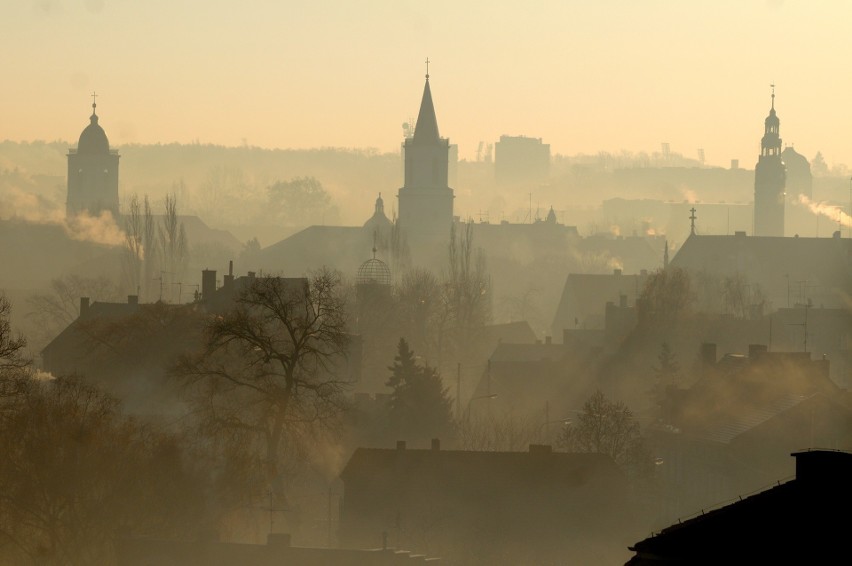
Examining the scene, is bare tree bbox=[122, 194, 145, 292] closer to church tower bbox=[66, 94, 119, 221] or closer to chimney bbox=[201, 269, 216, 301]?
church tower bbox=[66, 94, 119, 221]

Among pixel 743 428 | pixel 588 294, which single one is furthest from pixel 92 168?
pixel 743 428

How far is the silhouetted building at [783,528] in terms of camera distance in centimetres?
1764

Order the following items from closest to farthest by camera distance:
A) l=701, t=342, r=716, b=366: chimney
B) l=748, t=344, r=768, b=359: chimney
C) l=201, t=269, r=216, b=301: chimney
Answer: l=748, t=344, r=768, b=359: chimney → l=701, t=342, r=716, b=366: chimney → l=201, t=269, r=216, b=301: chimney

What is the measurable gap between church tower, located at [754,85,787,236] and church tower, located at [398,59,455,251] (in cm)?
2905

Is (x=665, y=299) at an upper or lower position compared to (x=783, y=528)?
upper

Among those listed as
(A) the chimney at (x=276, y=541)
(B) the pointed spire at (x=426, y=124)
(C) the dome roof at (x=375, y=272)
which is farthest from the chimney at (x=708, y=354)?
(B) the pointed spire at (x=426, y=124)

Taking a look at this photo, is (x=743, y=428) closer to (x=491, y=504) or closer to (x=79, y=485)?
(x=491, y=504)

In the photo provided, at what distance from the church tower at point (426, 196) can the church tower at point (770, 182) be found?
95.3 ft

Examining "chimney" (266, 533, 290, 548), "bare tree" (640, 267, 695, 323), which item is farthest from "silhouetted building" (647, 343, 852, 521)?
"bare tree" (640, 267, 695, 323)

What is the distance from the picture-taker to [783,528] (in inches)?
706

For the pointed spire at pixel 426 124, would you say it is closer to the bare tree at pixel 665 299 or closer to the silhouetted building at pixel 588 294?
the silhouetted building at pixel 588 294

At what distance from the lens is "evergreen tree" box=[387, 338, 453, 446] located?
59000 millimetres

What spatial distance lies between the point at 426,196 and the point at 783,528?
173 metres

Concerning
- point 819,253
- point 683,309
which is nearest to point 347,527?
point 683,309
